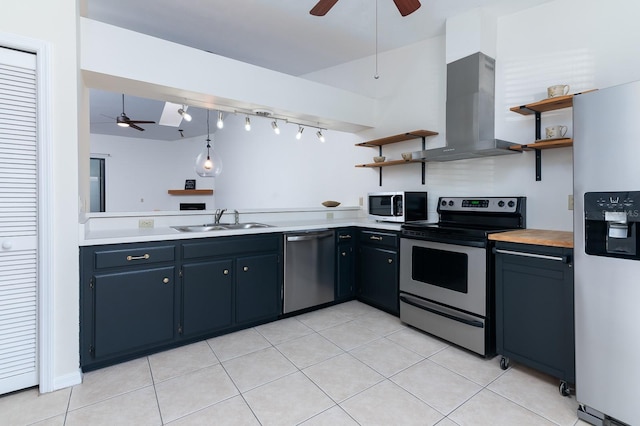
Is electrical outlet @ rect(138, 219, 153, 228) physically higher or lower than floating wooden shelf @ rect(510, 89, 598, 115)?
lower

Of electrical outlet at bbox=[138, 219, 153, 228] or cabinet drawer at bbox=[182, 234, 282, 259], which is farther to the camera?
electrical outlet at bbox=[138, 219, 153, 228]

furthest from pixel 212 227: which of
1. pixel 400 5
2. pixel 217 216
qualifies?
pixel 400 5

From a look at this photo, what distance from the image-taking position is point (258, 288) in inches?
114

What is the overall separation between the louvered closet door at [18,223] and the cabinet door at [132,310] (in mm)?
336

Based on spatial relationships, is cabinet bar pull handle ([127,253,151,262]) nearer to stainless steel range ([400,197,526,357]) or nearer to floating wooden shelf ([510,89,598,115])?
stainless steel range ([400,197,526,357])

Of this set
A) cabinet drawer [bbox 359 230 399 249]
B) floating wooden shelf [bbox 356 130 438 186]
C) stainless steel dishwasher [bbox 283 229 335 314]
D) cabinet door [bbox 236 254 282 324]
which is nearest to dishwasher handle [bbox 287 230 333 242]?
stainless steel dishwasher [bbox 283 229 335 314]

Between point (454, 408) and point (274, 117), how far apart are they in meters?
2.95

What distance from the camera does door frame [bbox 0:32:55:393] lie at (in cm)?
194

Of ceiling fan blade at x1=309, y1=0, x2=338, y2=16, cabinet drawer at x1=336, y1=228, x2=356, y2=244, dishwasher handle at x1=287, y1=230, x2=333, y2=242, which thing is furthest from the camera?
cabinet drawer at x1=336, y1=228, x2=356, y2=244

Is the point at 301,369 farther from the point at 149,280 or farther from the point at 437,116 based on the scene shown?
the point at 437,116

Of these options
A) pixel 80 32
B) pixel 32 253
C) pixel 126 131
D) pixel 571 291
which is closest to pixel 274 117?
pixel 80 32

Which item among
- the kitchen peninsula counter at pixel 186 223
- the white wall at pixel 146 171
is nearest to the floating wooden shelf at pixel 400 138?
the kitchen peninsula counter at pixel 186 223

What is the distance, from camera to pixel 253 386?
2.03 m

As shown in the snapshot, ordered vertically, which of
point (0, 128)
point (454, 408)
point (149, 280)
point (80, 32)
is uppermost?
point (80, 32)
